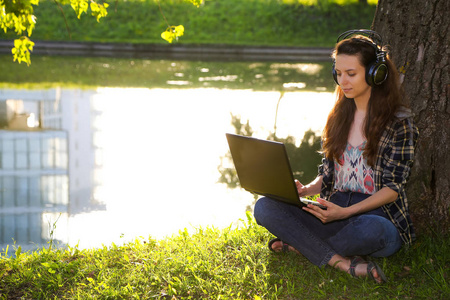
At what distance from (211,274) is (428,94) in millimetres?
1718

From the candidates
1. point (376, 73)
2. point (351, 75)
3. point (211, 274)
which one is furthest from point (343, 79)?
point (211, 274)

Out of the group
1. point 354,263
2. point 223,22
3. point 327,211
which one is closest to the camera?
point 327,211

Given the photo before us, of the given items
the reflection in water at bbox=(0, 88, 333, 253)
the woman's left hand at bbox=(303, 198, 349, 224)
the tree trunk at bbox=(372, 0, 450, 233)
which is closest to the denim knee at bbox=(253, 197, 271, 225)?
the woman's left hand at bbox=(303, 198, 349, 224)

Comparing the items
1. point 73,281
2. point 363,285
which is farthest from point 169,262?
point 363,285

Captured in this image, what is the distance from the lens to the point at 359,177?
3.66m

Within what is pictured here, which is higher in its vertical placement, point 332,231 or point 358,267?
point 332,231

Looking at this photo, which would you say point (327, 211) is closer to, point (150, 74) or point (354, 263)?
point (354, 263)

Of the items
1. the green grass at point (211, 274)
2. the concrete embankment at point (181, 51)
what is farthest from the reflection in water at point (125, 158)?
the concrete embankment at point (181, 51)

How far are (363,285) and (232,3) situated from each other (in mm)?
18489

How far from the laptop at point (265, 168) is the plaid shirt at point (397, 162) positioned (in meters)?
0.43

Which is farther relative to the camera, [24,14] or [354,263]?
[24,14]

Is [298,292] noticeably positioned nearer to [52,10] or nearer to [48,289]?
[48,289]

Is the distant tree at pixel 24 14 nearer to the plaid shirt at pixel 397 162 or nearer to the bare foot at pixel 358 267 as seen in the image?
the plaid shirt at pixel 397 162

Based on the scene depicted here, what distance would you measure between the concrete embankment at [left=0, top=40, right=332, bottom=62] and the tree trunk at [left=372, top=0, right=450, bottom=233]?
41.0 feet
